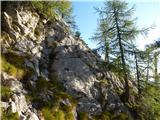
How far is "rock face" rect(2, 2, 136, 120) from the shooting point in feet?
102

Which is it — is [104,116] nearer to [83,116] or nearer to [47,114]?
[83,116]

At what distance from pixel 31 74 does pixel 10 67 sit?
197 centimetres

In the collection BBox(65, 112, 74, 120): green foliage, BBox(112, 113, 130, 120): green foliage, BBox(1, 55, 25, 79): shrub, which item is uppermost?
BBox(1, 55, 25, 79): shrub

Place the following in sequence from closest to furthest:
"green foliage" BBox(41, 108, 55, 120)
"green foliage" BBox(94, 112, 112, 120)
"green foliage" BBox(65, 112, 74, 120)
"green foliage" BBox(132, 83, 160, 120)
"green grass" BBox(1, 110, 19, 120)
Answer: "green grass" BBox(1, 110, 19, 120) < "green foliage" BBox(41, 108, 55, 120) < "green foliage" BBox(65, 112, 74, 120) < "green foliage" BBox(94, 112, 112, 120) < "green foliage" BBox(132, 83, 160, 120)

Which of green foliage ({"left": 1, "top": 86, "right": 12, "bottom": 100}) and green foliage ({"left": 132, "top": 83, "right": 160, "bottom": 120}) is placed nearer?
green foliage ({"left": 1, "top": 86, "right": 12, "bottom": 100})

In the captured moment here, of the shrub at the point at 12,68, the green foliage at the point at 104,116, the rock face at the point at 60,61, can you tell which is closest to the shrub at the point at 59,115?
the rock face at the point at 60,61

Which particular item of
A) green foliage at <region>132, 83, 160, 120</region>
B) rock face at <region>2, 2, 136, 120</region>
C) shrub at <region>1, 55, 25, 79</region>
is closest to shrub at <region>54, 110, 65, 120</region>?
rock face at <region>2, 2, 136, 120</region>

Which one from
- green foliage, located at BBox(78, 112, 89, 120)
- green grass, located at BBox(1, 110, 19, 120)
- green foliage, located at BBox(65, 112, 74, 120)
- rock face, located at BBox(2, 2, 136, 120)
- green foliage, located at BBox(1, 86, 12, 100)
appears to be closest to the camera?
green grass, located at BBox(1, 110, 19, 120)

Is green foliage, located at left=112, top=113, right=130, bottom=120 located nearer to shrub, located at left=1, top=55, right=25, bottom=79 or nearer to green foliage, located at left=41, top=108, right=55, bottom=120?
green foliage, located at left=41, top=108, right=55, bottom=120

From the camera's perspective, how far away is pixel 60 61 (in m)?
33.8

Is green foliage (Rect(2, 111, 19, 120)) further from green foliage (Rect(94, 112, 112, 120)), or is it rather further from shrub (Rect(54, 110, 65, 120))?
green foliage (Rect(94, 112, 112, 120))

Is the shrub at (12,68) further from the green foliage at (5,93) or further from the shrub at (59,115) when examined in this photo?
the shrub at (59,115)

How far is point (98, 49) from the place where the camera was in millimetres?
36656

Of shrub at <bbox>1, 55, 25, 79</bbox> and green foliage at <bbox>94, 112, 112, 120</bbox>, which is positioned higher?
shrub at <bbox>1, 55, 25, 79</bbox>
